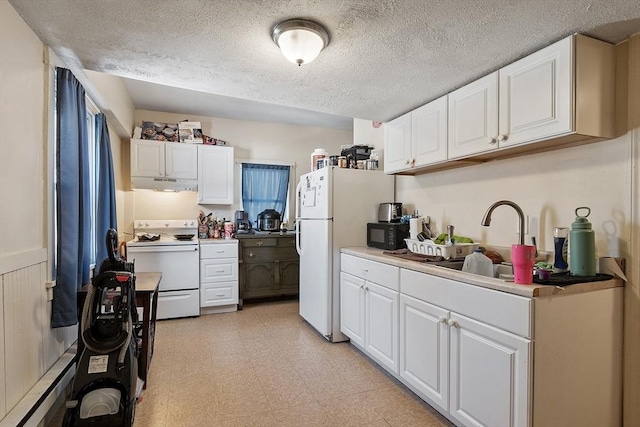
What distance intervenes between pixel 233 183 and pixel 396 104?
2.81 meters

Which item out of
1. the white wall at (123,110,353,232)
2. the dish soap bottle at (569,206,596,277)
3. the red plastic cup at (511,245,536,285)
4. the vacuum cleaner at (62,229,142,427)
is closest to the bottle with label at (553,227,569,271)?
the dish soap bottle at (569,206,596,277)

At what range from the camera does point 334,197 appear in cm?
316

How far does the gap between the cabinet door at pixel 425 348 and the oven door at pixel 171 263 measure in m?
2.64

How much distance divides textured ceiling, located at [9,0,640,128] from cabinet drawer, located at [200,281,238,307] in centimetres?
240

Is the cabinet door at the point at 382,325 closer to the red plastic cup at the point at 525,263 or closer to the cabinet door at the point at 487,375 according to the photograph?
the cabinet door at the point at 487,375

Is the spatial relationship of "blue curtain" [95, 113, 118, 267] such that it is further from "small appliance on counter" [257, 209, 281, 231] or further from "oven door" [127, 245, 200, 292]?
"small appliance on counter" [257, 209, 281, 231]

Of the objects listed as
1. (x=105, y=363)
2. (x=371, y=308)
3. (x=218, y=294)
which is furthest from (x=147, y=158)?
(x=371, y=308)

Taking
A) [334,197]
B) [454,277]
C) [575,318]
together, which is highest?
[334,197]

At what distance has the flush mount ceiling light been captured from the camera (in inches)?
65.1

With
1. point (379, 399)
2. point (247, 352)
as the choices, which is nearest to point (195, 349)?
point (247, 352)

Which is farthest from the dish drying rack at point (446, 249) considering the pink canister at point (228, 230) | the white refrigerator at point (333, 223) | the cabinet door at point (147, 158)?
the cabinet door at point (147, 158)

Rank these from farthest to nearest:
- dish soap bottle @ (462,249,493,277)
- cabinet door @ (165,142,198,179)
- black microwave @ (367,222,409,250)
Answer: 1. cabinet door @ (165,142,198,179)
2. black microwave @ (367,222,409,250)
3. dish soap bottle @ (462,249,493,277)

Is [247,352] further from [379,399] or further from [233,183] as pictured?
[233,183]

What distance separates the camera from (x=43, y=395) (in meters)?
1.73
